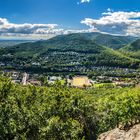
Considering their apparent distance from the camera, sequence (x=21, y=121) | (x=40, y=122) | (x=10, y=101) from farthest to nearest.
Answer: (x=10, y=101)
(x=40, y=122)
(x=21, y=121)

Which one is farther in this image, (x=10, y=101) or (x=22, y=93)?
(x=22, y=93)

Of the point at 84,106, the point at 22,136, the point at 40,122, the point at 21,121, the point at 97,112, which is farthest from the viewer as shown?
the point at 97,112

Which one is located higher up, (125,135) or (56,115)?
(56,115)

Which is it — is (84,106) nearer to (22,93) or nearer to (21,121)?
(22,93)

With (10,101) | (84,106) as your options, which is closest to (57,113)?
(84,106)

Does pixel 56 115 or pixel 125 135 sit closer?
pixel 125 135

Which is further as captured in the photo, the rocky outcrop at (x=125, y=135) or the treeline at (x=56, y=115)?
the rocky outcrop at (x=125, y=135)

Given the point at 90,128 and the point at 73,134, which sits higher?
the point at 73,134

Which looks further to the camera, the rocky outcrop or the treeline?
the rocky outcrop
